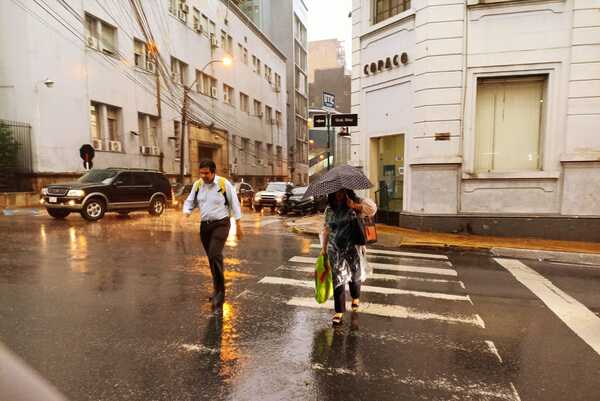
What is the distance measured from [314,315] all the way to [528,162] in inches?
394

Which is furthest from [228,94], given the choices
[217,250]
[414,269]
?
[217,250]

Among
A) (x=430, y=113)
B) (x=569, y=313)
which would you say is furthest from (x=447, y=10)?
(x=569, y=313)

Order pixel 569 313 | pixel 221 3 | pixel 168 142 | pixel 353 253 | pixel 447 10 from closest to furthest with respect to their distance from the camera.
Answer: pixel 353 253 < pixel 569 313 < pixel 447 10 < pixel 168 142 < pixel 221 3

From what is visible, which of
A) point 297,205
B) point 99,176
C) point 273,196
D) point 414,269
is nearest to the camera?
point 414,269

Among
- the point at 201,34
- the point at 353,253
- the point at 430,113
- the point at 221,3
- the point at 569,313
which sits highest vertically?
the point at 221,3

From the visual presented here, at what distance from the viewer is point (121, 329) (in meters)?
4.50

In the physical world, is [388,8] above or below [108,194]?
above

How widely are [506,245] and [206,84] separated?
95.2 feet

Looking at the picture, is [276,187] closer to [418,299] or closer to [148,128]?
[148,128]

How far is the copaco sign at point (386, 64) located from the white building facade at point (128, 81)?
52.6 feet

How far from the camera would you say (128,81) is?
24094mm

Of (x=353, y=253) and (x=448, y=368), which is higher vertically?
(x=353, y=253)

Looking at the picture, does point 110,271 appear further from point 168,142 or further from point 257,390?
point 168,142

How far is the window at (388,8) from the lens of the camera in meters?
13.2
